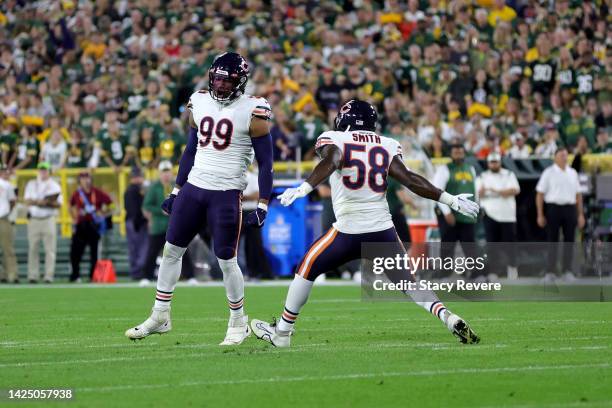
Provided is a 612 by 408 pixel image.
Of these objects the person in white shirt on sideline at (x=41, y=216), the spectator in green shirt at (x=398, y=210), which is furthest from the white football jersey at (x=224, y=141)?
the person in white shirt on sideline at (x=41, y=216)

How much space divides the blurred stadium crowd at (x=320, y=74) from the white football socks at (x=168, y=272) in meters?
10.5

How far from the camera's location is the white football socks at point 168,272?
32.3 feet

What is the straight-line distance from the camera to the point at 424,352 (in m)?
8.91

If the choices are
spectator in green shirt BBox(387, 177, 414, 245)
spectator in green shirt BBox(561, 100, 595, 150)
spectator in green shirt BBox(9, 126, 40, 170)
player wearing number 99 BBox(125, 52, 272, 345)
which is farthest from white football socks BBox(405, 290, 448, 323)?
spectator in green shirt BBox(9, 126, 40, 170)

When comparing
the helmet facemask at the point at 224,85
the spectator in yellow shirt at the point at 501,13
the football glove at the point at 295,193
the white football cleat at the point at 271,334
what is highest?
the helmet facemask at the point at 224,85

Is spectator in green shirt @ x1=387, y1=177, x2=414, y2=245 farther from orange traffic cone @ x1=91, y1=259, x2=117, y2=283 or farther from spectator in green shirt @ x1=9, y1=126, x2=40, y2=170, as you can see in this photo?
spectator in green shirt @ x1=9, y1=126, x2=40, y2=170

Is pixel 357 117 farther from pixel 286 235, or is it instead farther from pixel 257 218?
pixel 286 235

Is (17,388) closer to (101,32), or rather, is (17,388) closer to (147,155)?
(147,155)

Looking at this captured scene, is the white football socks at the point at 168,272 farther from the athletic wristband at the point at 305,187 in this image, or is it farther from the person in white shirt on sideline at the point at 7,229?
the person in white shirt on sideline at the point at 7,229

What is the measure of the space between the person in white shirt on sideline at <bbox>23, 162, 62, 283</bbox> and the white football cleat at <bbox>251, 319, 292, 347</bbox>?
40.5 feet

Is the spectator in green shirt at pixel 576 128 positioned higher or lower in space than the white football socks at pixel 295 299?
lower

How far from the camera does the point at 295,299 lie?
9305 mm

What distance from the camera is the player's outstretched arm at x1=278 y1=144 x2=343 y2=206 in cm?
893

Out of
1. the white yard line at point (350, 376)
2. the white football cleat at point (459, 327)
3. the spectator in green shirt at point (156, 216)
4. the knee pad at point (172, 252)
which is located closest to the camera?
the white yard line at point (350, 376)
